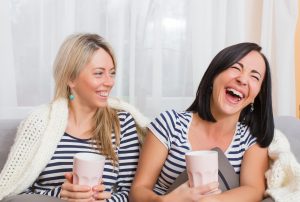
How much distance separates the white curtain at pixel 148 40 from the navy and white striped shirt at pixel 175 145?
1.94 ft

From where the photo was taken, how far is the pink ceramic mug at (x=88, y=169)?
99cm

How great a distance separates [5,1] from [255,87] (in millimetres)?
1099

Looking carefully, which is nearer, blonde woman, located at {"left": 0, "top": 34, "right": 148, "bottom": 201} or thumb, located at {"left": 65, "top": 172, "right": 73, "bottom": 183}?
thumb, located at {"left": 65, "top": 172, "right": 73, "bottom": 183}

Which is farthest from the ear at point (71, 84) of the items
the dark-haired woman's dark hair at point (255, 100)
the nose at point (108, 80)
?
the dark-haired woman's dark hair at point (255, 100)

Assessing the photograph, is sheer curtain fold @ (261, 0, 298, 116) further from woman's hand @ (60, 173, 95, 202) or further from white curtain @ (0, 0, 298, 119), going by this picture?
woman's hand @ (60, 173, 95, 202)

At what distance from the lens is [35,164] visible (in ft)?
4.40

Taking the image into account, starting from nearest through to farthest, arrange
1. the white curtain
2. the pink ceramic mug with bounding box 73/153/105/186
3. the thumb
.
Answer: the pink ceramic mug with bounding box 73/153/105/186
the thumb
the white curtain

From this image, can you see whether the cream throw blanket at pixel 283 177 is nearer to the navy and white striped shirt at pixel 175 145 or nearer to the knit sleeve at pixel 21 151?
the navy and white striped shirt at pixel 175 145

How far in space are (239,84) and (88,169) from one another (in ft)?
1.86

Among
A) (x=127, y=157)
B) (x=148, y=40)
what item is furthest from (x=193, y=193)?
(x=148, y=40)

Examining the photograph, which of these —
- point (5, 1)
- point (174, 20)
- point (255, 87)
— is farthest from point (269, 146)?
point (5, 1)

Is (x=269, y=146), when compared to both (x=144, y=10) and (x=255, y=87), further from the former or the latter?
(x=144, y=10)

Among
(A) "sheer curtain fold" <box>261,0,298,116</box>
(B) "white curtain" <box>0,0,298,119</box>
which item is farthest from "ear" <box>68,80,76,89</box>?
(A) "sheer curtain fold" <box>261,0,298,116</box>

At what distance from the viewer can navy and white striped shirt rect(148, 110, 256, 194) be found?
138cm
